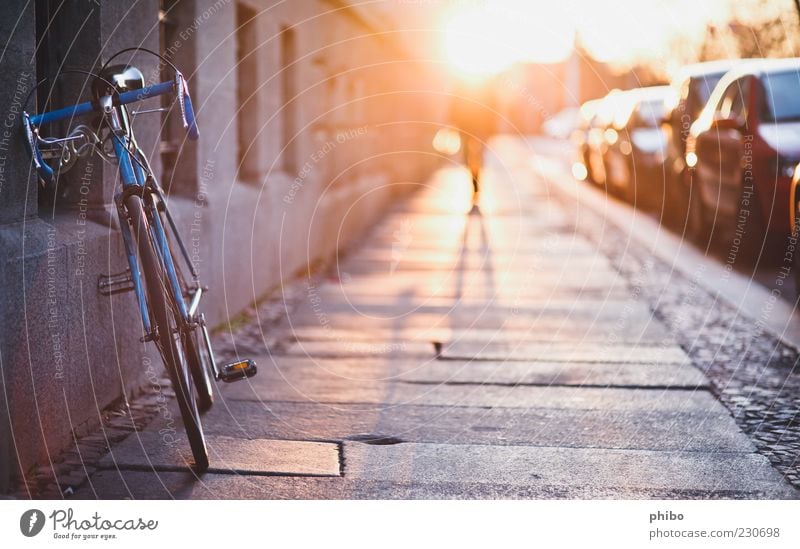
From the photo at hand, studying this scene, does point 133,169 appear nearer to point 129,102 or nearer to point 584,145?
point 129,102

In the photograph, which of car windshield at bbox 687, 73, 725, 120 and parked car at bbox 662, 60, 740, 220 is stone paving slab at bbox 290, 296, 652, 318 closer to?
parked car at bbox 662, 60, 740, 220

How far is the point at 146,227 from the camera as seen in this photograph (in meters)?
4.86

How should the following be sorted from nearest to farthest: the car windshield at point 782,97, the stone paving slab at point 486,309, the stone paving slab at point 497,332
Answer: the stone paving slab at point 497,332 → the stone paving slab at point 486,309 → the car windshield at point 782,97

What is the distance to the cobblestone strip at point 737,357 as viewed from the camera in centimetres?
551

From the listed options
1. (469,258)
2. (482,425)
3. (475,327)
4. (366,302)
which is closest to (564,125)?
(469,258)

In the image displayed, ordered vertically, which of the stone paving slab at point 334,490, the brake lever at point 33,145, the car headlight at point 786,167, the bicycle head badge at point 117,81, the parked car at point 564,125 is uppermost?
the bicycle head badge at point 117,81

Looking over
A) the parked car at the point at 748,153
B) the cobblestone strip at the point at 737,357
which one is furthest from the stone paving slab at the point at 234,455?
the parked car at the point at 748,153

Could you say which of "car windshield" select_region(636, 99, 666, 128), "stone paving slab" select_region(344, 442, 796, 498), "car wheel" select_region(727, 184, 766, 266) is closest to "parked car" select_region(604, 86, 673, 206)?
"car windshield" select_region(636, 99, 666, 128)

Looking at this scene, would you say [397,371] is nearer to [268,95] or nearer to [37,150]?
[37,150]

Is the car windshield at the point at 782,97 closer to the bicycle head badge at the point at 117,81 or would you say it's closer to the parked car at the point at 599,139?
the bicycle head badge at the point at 117,81

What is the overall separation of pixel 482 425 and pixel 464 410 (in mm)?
321

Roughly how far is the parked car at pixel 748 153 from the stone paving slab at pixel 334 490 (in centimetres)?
549

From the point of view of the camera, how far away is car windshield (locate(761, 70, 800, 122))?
11125mm
